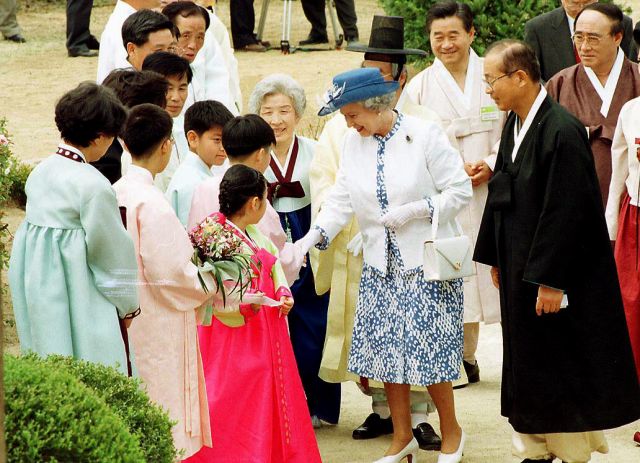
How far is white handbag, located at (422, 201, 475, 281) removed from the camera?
5.16 metres

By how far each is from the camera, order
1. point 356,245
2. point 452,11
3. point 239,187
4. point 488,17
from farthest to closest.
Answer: point 488,17, point 452,11, point 356,245, point 239,187

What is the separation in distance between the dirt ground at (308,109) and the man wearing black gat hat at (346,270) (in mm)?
167

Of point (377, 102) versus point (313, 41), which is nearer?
point (377, 102)

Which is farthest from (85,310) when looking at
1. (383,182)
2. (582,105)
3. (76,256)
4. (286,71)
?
(286,71)

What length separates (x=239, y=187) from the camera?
4875 mm

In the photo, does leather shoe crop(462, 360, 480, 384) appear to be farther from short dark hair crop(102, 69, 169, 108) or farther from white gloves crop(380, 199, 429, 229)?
short dark hair crop(102, 69, 169, 108)

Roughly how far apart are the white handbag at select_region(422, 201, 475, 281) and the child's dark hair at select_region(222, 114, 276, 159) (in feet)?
2.78

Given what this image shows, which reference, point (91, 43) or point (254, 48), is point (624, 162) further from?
point (91, 43)

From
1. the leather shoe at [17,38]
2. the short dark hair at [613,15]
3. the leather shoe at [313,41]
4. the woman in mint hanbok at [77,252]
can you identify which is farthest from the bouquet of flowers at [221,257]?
the leather shoe at [17,38]

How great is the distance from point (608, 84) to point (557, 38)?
1080 millimetres

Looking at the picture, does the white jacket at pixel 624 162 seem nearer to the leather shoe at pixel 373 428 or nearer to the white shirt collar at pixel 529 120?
the white shirt collar at pixel 529 120

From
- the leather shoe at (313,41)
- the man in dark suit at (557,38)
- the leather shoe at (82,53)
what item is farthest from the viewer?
the leather shoe at (313,41)

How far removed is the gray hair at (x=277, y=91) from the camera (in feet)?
19.7

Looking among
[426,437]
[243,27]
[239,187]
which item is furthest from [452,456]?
[243,27]
